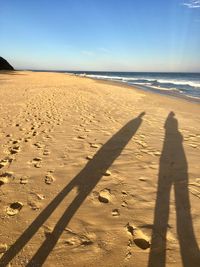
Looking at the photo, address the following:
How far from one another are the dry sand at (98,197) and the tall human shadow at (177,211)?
0.04ft

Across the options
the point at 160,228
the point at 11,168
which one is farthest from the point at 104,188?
the point at 11,168

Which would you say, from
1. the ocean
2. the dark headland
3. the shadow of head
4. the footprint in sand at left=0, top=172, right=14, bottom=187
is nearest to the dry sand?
the footprint in sand at left=0, top=172, right=14, bottom=187

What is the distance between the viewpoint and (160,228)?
2721 millimetres

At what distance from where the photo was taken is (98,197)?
335 centimetres

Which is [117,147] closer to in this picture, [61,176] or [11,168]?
[61,176]

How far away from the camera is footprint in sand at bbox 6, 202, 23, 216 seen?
9.67ft

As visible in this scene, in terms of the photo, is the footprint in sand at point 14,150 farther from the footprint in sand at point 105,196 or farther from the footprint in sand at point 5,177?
the footprint in sand at point 105,196

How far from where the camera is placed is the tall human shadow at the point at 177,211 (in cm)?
235

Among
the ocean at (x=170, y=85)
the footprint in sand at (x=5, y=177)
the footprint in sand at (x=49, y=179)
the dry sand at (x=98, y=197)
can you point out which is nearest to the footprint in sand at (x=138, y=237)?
the dry sand at (x=98, y=197)

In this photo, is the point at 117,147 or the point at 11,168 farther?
the point at 117,147

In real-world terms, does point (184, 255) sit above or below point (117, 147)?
below

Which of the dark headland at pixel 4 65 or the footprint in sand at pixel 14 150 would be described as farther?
the dark headland at pixel 4 65

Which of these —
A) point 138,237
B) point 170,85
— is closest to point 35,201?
point 138,237

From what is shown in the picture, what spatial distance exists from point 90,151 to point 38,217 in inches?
95.0
